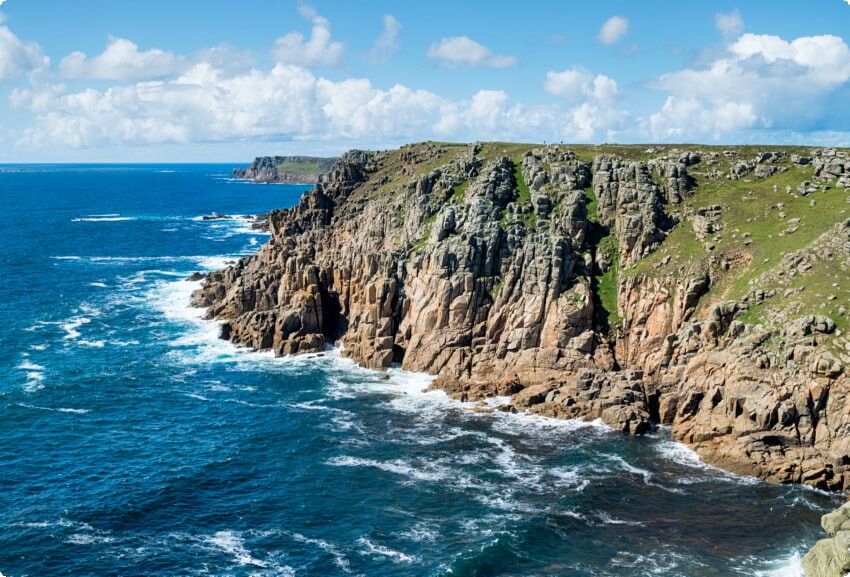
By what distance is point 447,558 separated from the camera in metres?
65.6

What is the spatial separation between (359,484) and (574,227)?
57783 millimetres

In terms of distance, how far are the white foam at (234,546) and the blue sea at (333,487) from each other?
13.0 inches

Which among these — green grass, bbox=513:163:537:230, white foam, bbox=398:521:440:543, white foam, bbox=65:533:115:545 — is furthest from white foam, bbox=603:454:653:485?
white foam, bbox=65:533:115:545

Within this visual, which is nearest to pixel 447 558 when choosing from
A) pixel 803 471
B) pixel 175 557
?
pixel 175 557

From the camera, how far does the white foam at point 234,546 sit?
65562 mm

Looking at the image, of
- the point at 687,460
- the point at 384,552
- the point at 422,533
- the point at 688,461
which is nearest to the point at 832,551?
the point at 688,461

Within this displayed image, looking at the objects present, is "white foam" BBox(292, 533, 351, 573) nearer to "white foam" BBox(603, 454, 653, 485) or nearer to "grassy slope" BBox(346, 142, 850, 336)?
"white foam" BBox(603, 454, 653, 485)

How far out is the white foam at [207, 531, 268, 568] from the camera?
215ft

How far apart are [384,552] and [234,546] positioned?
1396cm

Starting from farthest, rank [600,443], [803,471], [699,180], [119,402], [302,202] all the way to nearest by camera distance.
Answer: [302,202], [699,180], [119,402], [600,443], [803,471]

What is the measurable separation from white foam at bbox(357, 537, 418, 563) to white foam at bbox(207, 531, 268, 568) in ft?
29.6

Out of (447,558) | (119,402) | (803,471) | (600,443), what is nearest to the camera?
(447,558)

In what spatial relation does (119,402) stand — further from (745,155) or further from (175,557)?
(745,155)

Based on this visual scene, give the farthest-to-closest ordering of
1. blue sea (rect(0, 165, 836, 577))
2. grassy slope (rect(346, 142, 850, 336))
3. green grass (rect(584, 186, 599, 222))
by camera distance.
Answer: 1. green grass (rect(584, 186, 599, 222))
2. grassy slope (rect(346, 142, 850, 336))
3. blue sea (rect(0, 165, 836, 577))
